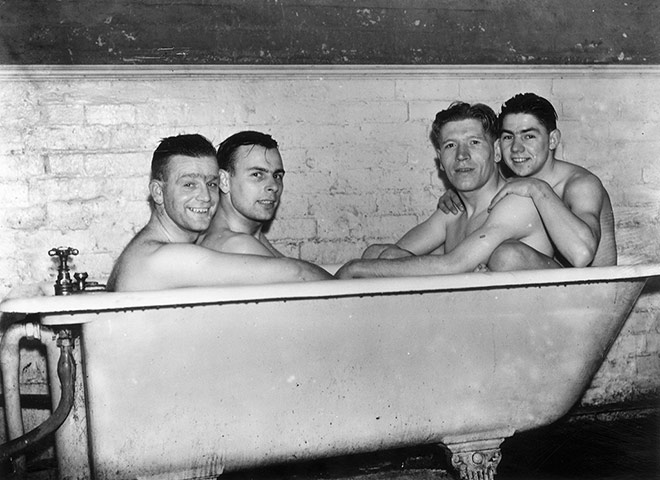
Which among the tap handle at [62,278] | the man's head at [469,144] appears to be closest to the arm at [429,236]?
the man's head at [469,144]

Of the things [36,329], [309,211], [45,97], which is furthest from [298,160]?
[36,329]

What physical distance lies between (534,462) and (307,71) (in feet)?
7.01

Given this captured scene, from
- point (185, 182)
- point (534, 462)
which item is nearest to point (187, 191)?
point (185, 182)

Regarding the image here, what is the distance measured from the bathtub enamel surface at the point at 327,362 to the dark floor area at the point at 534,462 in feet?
1.91

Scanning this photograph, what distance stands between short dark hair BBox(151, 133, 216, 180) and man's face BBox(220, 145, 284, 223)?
0.23 m

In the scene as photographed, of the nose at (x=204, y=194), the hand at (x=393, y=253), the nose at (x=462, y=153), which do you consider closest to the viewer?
the nose at (x=204, y=194)

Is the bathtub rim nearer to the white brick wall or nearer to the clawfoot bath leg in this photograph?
the clawfoot bath leg

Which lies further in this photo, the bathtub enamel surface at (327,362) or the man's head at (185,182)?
the man's head at (185,182)

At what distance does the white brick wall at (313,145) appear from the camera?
3.40 meters

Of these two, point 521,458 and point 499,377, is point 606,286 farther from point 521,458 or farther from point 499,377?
point 521,458

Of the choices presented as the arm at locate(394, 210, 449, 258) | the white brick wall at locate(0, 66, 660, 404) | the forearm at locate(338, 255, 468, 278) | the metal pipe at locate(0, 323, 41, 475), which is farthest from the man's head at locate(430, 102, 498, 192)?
the metal pipe at locate(0, 323, 41, 475)

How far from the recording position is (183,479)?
7.41 ft

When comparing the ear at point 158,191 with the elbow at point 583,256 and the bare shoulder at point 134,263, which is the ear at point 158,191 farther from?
the elbow at point 583,256

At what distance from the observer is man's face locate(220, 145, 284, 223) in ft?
9.10
